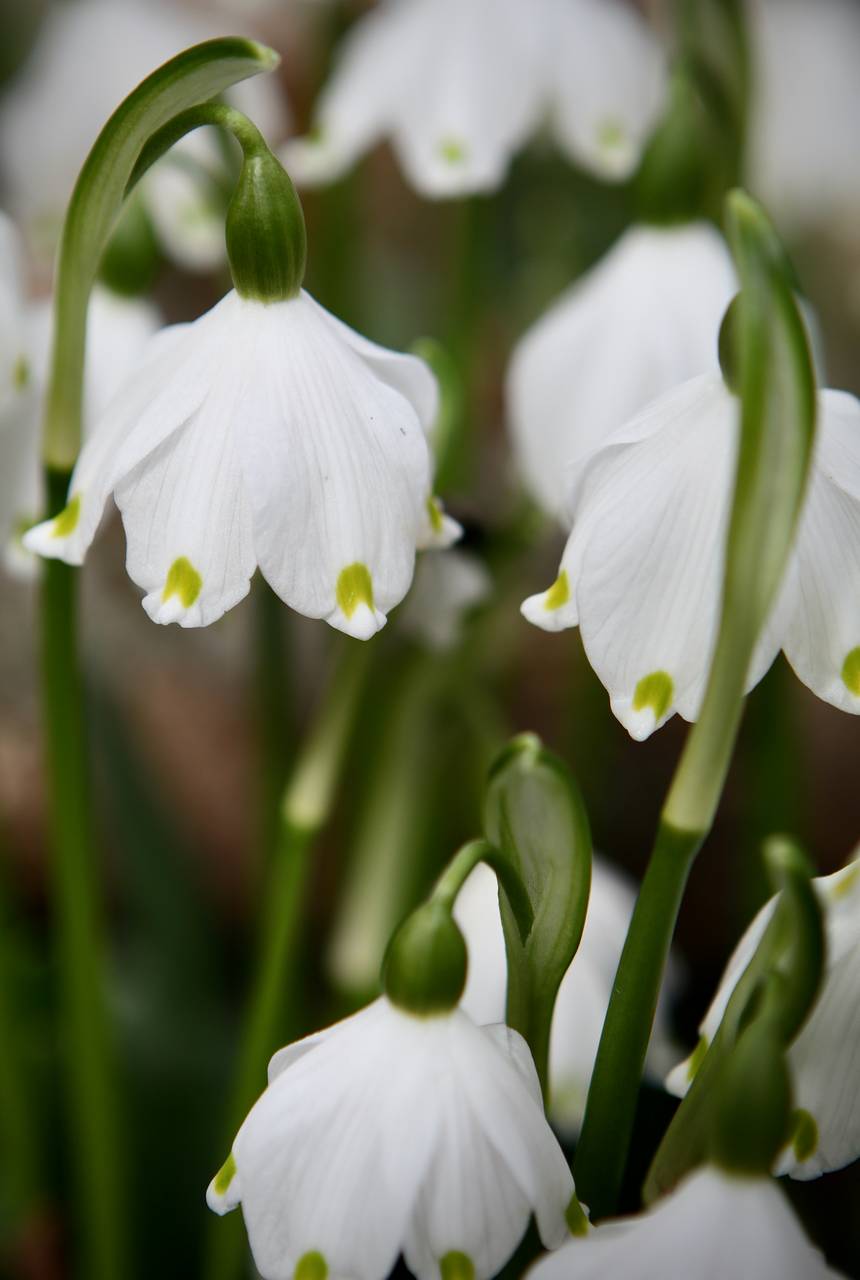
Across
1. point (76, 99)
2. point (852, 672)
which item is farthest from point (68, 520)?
point (76, 99)

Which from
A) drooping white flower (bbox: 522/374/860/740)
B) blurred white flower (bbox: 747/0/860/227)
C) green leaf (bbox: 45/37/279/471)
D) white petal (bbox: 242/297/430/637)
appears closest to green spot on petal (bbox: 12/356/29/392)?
green leaf (bbox: 45/37/279/471)

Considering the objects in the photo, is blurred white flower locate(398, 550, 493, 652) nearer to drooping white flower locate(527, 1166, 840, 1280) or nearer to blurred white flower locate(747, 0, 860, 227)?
drooping white flower locate(527, 1166, 840, 1280)

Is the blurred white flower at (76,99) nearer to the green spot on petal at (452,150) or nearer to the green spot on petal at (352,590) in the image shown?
the green spot on petal at (452,150)

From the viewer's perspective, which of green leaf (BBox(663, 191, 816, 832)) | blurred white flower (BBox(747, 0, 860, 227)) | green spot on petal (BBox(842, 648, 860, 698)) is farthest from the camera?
blurred white flower (BBox(747, 0, 860, 227))

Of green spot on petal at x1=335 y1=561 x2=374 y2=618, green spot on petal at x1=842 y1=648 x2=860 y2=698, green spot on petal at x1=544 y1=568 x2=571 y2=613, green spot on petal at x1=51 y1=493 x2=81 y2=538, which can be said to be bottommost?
green spot on petal at x1=842 y1=648 x2=860 y2=698

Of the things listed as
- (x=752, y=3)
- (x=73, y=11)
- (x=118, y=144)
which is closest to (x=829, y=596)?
(x=118, y=144)

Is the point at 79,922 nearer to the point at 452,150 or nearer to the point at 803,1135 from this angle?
the point at 803,1135

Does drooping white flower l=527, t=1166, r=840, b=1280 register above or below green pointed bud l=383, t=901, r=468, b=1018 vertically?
below

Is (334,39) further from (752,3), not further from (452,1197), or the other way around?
(452,1197)
